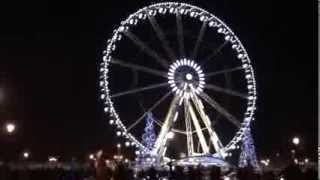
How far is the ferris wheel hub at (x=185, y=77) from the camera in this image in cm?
5125

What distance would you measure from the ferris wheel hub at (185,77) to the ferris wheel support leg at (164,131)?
0.85 m

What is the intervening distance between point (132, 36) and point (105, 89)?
5.00 meters

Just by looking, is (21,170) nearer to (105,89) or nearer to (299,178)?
(299,178)

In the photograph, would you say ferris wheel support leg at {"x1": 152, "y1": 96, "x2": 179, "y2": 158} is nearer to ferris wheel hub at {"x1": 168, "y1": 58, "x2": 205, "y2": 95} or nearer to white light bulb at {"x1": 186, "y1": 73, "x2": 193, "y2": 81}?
ferris wheel hub at {"x1": 168, "y1": 58, "x2": 205, "y2": 95}

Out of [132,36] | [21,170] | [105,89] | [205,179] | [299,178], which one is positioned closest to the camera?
[299,178]

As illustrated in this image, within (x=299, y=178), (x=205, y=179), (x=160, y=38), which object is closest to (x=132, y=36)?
(x=160, y=38)

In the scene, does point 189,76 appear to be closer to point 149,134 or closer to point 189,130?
point 189,130

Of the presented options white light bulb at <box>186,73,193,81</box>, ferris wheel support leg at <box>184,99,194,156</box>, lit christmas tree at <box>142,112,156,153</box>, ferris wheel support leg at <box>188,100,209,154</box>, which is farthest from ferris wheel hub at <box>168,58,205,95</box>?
lit christmas tree at <box>142,112,156,153</box>

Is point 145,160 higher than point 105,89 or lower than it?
lower

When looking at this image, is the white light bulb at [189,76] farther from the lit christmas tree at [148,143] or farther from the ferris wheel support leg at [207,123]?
the lit christmas tree at [148,143]

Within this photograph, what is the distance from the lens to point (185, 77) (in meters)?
51.4

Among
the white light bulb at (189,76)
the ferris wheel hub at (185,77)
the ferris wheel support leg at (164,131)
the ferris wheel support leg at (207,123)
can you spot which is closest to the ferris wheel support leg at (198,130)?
the ferris wheel support leg at (207,123)

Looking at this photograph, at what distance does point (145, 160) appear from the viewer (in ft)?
166

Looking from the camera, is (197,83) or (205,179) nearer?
(205,179)
